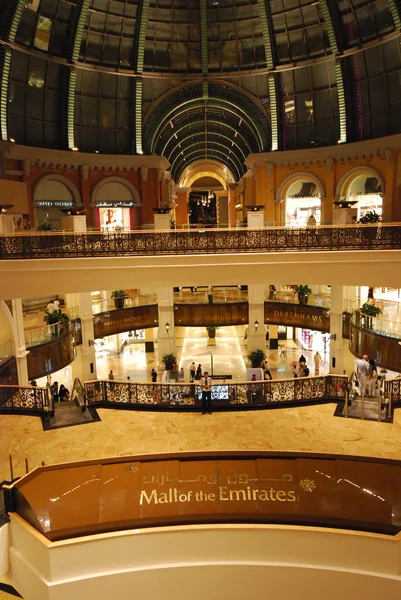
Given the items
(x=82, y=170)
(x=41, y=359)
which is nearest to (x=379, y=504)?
(x=41, y=359)

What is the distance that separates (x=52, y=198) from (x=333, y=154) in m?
14.0

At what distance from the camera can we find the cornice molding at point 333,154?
21.2 m

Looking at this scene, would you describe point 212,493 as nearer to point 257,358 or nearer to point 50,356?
point 50,356

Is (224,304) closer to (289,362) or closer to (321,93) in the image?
(289,362)

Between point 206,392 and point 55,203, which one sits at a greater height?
point 55,203

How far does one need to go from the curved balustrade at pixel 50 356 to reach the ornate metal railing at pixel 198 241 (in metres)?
6.06

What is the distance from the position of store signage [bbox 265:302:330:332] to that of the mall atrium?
0.10 meters

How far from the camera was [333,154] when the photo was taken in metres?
23.4

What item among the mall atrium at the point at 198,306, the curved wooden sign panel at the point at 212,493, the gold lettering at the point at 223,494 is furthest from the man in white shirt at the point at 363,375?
the gold lettering at the point at 223,494

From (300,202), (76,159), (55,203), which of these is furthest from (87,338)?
(300,202)

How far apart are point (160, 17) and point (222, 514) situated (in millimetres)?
22226

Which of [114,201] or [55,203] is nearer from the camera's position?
[55,203]

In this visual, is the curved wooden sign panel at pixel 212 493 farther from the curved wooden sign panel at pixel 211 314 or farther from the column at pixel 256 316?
the curved wooden sign panel at pixel 211 314

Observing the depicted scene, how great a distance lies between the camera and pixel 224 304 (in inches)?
967
